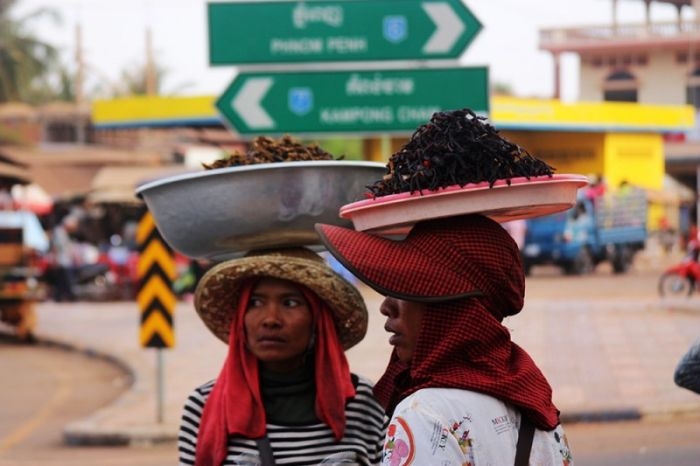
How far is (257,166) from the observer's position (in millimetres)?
Answer: 3748

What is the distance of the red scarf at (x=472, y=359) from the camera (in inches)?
98.5

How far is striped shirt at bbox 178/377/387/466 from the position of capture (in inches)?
144

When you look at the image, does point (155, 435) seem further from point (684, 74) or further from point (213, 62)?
point (684, 74)

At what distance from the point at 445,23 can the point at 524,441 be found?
8.75m

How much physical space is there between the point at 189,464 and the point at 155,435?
23.3 feet

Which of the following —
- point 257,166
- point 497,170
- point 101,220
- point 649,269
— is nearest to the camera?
point 497,170

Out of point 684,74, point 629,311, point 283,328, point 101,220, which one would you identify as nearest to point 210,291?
point 283,328

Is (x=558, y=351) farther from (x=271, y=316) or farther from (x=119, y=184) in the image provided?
(x=119, y=184)

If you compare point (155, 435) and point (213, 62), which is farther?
point (213, 62)

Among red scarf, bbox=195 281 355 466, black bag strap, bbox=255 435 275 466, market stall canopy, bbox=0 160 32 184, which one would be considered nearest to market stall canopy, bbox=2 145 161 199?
market stall canopy, bbox=0 160 32 184

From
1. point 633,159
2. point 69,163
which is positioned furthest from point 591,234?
point 69,163

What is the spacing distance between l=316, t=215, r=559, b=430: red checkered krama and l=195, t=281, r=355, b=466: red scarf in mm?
1099

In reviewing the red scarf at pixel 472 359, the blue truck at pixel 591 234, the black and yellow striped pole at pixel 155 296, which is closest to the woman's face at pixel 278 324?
the red scarf at pixel 472 359

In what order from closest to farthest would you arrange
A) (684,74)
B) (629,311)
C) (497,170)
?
(497,170)
(629,311)
(684,74)
